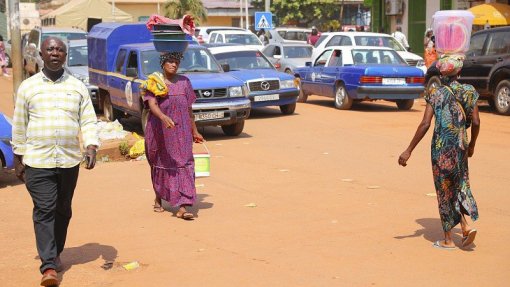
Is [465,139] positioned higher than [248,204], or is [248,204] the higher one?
[465,139]

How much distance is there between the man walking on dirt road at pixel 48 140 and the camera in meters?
6.02

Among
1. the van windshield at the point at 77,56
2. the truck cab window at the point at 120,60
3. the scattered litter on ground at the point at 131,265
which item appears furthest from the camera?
the van windshield at the point at 77,56

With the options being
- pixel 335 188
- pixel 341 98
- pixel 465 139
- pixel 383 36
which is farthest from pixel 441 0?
pixel 465 139

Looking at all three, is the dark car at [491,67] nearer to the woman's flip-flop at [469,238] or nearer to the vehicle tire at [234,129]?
the vehicle tire at [234,129]

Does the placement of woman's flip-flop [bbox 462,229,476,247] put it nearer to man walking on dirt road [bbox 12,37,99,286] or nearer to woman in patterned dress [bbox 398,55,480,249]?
woman in patterned dress [bbox 398,55,480,249]

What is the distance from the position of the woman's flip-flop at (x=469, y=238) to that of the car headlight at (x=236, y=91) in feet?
27.4

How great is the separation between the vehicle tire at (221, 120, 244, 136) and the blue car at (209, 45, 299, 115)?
202 centimetres

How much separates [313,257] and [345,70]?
12.8m

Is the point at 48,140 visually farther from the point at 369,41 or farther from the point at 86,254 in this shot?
the point at 369,41

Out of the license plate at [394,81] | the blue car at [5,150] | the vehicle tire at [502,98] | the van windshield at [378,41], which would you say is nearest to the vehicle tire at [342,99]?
the license plate at [394,81]

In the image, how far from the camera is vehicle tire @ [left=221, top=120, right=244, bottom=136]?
49.7 ft

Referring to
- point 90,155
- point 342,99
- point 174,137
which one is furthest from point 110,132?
point 90,155

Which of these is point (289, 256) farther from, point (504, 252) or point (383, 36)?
point (383, 36)

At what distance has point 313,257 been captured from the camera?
6.70 m
